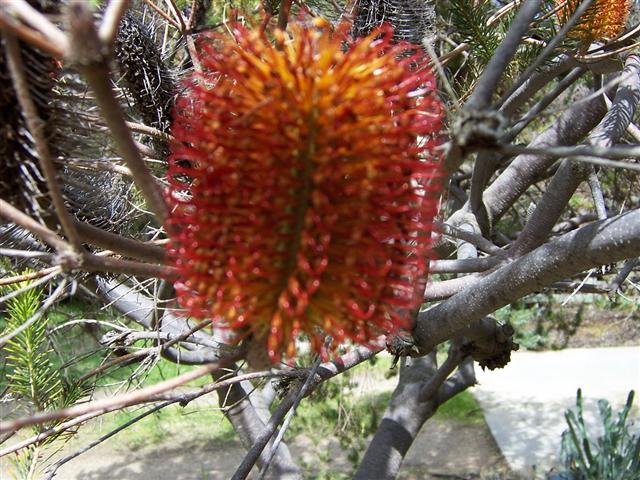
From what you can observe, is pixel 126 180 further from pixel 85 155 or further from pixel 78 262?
pixel 78 262

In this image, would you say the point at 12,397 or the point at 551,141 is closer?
the point at 12,397

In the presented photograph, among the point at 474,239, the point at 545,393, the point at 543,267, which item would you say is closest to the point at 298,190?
the point at 543,267

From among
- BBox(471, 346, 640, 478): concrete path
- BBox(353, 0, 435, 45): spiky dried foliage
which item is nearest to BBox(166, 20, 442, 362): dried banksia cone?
BBox(353, 0, 435, 45): spiky dried foliage

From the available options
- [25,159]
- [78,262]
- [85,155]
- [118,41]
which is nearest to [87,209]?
[118,41]

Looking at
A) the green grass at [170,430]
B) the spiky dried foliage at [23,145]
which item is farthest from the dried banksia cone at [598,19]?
the green grass at [170,430]

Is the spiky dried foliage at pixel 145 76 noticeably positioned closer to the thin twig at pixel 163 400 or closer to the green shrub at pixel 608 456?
the thin twig at pixel 163 400

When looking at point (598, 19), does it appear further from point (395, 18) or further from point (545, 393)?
point (545, 393)
